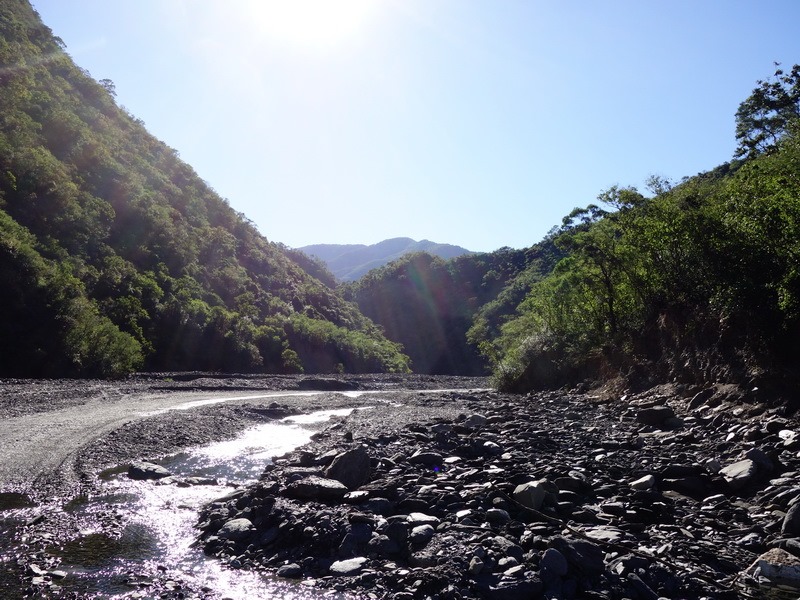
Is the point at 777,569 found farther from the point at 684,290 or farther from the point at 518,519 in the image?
the point at 684,290

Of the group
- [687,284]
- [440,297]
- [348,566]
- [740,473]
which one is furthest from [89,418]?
[440,297]

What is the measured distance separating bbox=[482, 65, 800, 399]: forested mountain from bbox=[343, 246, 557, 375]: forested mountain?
269ft

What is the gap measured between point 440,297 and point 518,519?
151 meters

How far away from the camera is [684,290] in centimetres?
2281

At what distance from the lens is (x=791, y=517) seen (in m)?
7.46

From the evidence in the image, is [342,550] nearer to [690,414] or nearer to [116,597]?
[116,597]

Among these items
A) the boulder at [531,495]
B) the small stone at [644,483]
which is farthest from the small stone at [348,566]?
the small stone at [644,483]

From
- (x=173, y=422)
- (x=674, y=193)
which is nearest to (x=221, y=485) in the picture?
(x=173, y=422)

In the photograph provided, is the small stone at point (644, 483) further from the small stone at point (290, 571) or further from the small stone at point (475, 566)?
the small stone at point (290, 571)

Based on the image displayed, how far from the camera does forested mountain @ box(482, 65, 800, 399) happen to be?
15.9 m

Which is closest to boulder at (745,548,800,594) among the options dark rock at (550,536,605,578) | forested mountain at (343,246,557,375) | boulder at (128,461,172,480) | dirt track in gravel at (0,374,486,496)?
dark rock at (550,536,605,578)

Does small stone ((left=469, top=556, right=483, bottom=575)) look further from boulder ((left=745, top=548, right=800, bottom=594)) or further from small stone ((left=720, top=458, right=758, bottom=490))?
small stone ((left=720, top=458, right=758, bottom=490))

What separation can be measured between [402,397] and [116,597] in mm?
30830

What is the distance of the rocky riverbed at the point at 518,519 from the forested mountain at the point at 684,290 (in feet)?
10.4
